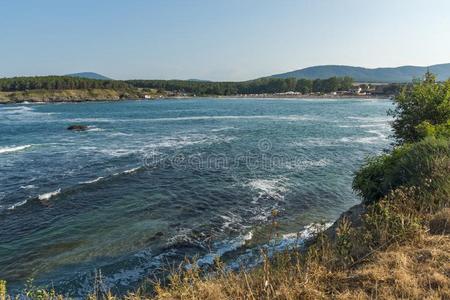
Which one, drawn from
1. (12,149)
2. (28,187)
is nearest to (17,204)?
(28,187)

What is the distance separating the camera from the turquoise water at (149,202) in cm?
1402

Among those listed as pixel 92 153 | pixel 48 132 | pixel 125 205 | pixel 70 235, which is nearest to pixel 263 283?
pixel 70 235

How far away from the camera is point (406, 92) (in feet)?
74.1

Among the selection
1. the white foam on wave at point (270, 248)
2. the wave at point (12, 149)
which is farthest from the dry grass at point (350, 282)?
the wave at point (12, 149)

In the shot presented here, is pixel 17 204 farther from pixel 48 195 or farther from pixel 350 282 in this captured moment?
pixel 350 282

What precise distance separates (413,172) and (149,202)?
1440cm

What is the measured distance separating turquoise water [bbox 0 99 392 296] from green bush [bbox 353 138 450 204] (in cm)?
408

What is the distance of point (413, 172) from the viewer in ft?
36.4

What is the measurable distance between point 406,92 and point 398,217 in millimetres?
17463

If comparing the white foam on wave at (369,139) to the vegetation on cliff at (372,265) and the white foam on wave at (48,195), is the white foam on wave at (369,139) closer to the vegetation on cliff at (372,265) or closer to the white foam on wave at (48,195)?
the white foam on wave at (48,195)

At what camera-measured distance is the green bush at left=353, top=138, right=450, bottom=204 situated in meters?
9.83

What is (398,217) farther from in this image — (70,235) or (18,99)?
(18,99)

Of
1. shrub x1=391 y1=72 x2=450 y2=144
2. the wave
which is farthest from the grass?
shrub x1=391 y1=72 x2=450 y2=144

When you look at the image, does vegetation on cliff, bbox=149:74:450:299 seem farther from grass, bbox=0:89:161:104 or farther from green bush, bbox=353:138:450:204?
grass, bbox=0:89:161:104
